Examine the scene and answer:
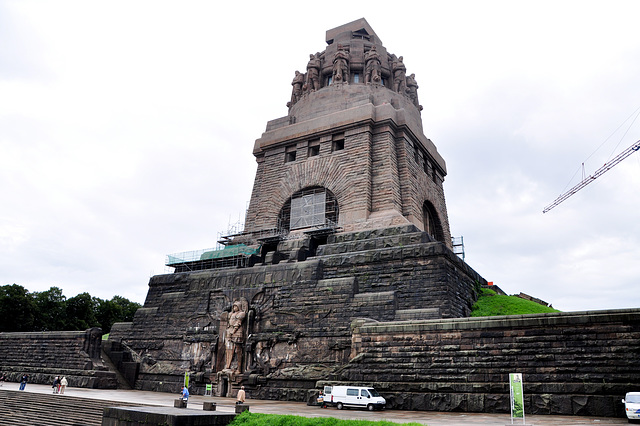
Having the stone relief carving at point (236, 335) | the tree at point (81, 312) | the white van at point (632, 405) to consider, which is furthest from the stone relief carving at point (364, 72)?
the tree at point (81, 312)

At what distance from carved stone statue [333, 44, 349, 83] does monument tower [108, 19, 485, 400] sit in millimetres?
78

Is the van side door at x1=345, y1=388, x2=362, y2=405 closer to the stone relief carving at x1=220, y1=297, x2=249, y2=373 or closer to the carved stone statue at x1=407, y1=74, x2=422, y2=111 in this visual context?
the stone relief carving at x1=220, y1=297, x2=249, y2=373

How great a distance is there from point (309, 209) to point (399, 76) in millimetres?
12682

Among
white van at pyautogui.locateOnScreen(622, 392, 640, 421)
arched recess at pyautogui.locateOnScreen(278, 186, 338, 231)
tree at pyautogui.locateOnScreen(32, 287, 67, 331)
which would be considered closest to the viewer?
white van at pyautogui.locateOnScreen(622, 392, 640, 421)

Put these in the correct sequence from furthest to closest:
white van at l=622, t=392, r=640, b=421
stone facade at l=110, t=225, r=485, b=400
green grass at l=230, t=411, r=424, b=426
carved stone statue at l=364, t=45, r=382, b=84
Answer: carved stone statue at l=364, t=45, r=382, b=84 < stone facade at l=110, t=225, r=485, b=400 < white van at l=622, t=392, r=640, b=421 < green grass at l=230, t=411, r=424, b=426

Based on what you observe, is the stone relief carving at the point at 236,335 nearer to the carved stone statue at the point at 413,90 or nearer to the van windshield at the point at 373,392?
the van windshield at the point at 373,392

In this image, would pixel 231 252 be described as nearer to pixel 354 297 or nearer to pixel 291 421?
pixel 354 297

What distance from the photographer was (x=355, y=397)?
632 inches

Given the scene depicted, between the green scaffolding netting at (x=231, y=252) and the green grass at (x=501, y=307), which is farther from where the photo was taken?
the green scaffolding netting at (x=231, y=252)

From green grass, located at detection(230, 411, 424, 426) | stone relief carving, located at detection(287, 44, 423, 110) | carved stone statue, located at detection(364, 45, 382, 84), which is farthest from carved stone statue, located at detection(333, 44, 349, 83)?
green grass, located at detection(230, 411, 424, 426)

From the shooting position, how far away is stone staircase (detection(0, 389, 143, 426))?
15859mm

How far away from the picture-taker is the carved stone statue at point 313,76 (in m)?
34.9

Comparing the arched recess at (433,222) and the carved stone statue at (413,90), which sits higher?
the carved stone statue at (413,90)

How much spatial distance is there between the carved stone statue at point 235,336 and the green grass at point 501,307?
10785 mm
